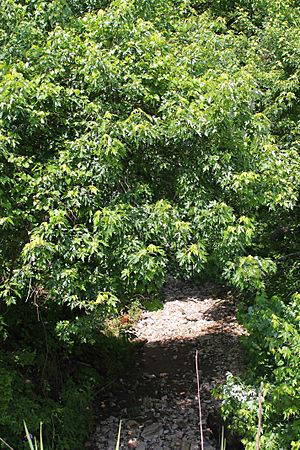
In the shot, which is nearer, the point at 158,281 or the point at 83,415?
the point at 158,281

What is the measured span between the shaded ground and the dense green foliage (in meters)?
1.88

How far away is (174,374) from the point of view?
27.7ft

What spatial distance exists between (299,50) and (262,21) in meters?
2.36

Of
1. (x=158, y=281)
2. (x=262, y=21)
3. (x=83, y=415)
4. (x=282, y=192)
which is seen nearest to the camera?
(x=158, y=281)

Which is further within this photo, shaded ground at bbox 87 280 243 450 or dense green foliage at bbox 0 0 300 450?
shaded ground at bbox 87 280 243 450

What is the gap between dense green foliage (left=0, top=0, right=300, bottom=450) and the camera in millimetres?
4047

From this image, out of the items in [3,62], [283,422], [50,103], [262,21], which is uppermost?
[262,21]

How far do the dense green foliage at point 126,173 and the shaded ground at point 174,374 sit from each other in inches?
74.1

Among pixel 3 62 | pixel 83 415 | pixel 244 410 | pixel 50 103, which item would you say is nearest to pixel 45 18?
pixel 3 62

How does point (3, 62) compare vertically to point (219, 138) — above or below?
above

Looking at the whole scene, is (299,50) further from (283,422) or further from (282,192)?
(283,422)

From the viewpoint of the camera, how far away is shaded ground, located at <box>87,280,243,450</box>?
6762 mm

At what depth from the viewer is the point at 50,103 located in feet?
14.4

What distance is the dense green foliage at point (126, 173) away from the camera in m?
4.05
